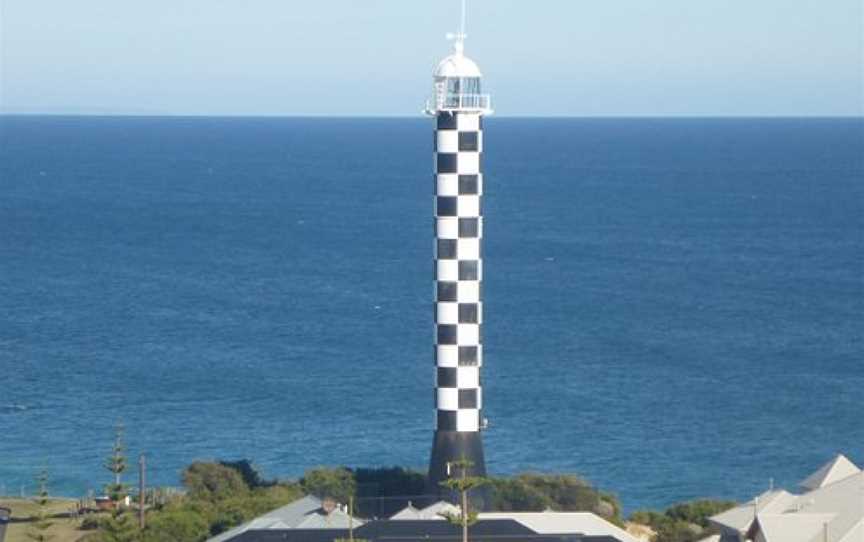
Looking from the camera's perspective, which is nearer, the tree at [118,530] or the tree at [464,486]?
the tree at [464,486]

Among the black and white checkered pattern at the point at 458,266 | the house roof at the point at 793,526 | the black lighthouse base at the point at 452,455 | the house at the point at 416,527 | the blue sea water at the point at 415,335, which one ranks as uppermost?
the blue sea water at the point at 415,335

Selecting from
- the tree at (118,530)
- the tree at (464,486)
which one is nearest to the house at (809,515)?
the tree at (464,486)

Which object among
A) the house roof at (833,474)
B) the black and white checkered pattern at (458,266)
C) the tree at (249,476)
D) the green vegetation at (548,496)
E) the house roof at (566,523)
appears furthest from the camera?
the tree at (249,476)

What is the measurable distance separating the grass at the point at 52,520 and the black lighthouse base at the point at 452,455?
5.35 meters

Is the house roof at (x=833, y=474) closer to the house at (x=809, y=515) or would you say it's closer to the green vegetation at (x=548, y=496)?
the house at (x=809, y=515)

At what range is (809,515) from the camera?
922 inches

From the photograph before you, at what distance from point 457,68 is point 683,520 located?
7.54m

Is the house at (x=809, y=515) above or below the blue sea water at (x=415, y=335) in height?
below

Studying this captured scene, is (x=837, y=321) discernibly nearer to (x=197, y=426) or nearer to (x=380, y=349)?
(x=380, y=349)

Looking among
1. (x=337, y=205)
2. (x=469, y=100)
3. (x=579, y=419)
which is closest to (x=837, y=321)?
(x=579, y=419)

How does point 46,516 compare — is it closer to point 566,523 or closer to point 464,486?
point 566,523

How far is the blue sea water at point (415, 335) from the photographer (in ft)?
141

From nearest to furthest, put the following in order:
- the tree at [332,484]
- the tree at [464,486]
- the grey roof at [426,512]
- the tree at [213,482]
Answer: the tree at [464,486], the grey roof at [426,512], the tree at [332,484], the tree at [213,482]

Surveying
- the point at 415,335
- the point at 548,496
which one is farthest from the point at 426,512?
the point at 415,335
